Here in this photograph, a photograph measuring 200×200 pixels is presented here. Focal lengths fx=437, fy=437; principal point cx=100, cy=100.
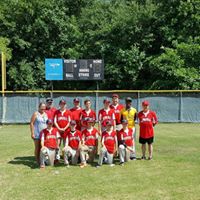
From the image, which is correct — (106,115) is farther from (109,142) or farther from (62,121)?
(62,121)

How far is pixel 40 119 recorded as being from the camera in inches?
462

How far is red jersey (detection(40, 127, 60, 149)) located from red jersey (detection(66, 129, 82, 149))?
1.09ft

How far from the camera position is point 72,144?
1159 centimetres

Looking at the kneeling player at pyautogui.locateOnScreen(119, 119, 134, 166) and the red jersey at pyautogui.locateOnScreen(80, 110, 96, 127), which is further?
the red jersey at pyautogui.locateOnScreen(80, 110, 96, 127)

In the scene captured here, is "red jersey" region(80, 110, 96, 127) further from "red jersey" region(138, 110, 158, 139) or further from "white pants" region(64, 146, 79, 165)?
"red jersey" region(138, 110, 158, 139)

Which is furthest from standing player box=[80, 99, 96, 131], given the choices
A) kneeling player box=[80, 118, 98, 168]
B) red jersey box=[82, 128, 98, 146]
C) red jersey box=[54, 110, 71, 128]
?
red jersey box=[54, 110, 71, 128]

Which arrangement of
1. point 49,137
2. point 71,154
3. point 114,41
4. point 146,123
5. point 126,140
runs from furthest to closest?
1. point 114,41
2. point 146,123
3. point 126,140
4. point 49,137
5. point 71,154

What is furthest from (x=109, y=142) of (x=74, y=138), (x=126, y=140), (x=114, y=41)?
(x=114, y=41)

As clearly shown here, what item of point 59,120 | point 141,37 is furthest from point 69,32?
point 59,120

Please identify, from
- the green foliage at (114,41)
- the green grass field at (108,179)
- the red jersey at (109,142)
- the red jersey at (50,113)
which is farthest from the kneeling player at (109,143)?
the green foliage at (114,41)

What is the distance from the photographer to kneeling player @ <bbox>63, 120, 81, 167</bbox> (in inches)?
451

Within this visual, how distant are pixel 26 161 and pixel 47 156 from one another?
3.66 feet

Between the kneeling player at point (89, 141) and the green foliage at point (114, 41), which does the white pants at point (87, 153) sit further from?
the green foliage at point (114, 41)

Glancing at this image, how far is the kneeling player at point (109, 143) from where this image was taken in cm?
1144
